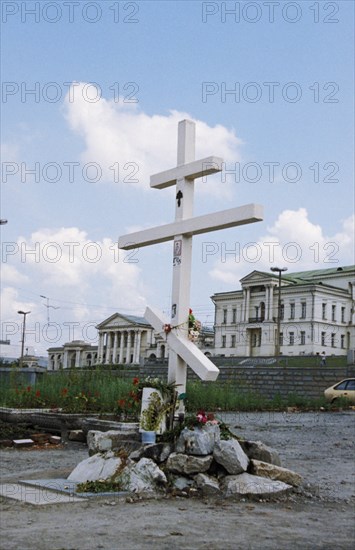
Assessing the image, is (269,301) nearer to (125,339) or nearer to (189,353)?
(125,339)

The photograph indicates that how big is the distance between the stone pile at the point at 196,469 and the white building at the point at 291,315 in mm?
74320

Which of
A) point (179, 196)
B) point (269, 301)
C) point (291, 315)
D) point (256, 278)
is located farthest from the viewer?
point (256, 278)

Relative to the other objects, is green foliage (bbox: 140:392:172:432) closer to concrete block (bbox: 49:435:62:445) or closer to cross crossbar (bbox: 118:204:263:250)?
cross crossbar (bbox: 118:204:263:250)

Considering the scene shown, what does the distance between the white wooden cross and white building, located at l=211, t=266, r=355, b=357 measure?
7360cm

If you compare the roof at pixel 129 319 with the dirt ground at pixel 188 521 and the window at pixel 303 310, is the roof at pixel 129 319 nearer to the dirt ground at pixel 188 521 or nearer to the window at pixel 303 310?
the window at pixel 303 310

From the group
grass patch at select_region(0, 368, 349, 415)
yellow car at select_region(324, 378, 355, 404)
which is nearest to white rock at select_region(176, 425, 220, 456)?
grass patch at select_region(0, 368, 349, 415)

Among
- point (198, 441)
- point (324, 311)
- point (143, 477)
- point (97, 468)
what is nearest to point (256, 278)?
point (324, 311)

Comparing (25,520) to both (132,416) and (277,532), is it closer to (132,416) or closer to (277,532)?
(277,532)

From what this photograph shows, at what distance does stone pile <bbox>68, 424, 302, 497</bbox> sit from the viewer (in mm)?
7402

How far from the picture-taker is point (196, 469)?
299 inches

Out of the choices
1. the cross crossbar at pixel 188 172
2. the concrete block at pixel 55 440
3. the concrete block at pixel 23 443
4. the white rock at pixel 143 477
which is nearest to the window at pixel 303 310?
the concrete block at pixel 55 440

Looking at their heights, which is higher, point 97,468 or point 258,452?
point 258,452

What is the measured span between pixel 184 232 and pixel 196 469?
286 cm

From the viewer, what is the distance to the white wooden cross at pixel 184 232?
822 centimetres
